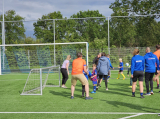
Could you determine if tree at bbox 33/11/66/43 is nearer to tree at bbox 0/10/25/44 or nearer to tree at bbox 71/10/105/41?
tree at bbox 0/10/25/44

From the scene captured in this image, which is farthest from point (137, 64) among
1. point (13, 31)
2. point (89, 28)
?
point (89, 28)

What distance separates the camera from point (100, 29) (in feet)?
155

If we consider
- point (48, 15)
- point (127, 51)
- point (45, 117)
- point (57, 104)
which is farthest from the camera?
point (48, 15)

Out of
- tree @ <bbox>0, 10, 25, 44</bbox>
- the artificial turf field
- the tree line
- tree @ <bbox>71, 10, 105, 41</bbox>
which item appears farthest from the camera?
tree @ <bbox>71, 10, 105, 41</bbox>

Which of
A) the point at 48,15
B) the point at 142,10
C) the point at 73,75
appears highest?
the point at 48,15

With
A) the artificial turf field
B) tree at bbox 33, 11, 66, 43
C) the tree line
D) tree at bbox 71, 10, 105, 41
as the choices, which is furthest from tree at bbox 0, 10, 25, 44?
A: the artificial turf field

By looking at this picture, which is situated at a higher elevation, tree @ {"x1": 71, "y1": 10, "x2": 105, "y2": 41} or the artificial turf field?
tree @ {"x1": 71, "y1": 10, "x2": 105, "y2": 41}

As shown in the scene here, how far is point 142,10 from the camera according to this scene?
2545 centimetres

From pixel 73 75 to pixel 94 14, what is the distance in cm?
4847

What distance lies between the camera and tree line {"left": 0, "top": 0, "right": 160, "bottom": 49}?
85.0ft

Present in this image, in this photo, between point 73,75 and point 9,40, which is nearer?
point 73,75

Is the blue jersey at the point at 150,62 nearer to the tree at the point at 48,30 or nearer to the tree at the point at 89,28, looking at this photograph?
the tree at the point at 48,30

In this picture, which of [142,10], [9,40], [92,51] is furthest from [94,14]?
[92,51]

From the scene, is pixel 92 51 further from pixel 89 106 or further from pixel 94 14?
pixel 94 14
